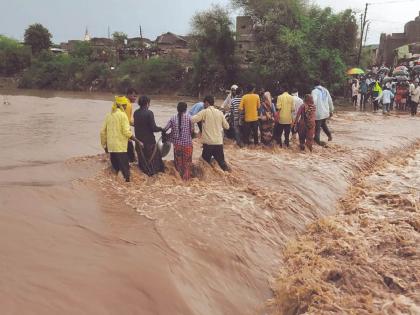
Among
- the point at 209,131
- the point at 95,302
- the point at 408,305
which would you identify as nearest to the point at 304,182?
the point at 209,131

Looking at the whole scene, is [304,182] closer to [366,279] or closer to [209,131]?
[209,131]

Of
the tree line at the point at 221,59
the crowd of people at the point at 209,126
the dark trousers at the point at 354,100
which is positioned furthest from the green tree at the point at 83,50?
the crowd of people at the point at 209,126

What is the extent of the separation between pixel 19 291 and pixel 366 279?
12.2 ft

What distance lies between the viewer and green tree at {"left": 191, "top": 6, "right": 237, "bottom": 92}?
34.1 metres

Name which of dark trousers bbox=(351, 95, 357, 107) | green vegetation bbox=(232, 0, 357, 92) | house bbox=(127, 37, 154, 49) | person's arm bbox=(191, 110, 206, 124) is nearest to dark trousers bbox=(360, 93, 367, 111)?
dark trousers bbox=(351, 95, 357, 107)

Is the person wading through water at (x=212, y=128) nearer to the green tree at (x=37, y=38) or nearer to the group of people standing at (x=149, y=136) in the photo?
the group of people standing at (x=149, y=136)

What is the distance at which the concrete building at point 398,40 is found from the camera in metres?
43.4

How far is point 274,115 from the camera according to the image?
10.1 metres

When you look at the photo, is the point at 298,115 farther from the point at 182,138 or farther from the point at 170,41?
the point at 170,41

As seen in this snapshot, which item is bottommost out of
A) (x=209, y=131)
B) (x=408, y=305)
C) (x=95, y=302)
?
(x=408, y=305)

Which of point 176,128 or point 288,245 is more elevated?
point 176,128

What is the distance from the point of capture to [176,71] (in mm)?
39031

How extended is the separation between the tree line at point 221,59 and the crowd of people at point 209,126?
683 inches

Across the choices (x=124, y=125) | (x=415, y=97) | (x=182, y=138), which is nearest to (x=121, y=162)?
(x=124, y=125)
